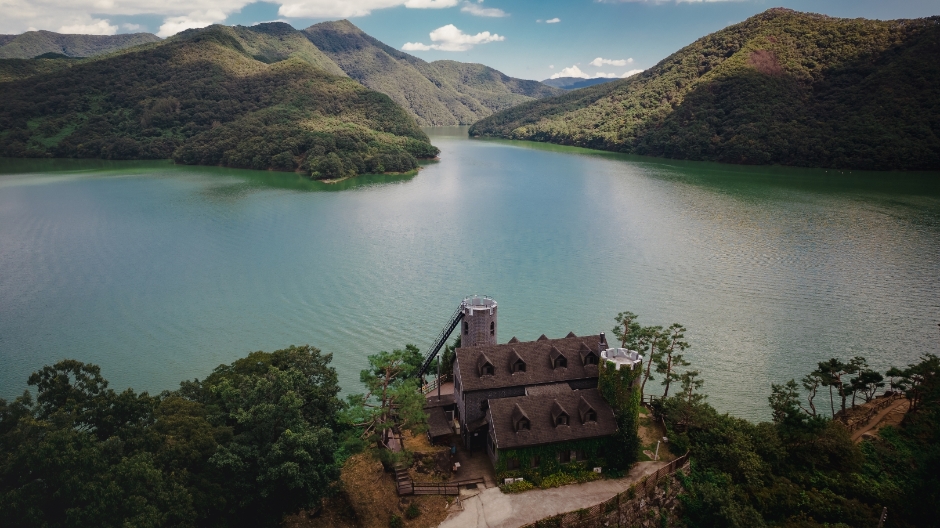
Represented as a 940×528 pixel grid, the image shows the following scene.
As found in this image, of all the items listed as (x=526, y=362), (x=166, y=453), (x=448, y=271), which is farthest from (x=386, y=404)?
(x=448, y=271)

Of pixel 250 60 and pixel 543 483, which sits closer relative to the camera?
pixel 543 483

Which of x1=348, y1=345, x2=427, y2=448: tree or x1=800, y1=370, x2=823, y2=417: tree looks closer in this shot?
x1=348, y1=345, x2=427, y2=448: tree

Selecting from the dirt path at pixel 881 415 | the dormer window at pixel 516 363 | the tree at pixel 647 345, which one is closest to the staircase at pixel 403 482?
the dormer window at pixel 516 363

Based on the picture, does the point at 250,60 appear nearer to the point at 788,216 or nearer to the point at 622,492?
the point at 788,216

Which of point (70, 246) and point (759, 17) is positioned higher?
point (759, 17)

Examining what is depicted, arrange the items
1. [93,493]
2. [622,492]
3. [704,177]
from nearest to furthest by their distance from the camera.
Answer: [93,493], [622,492], [704,177]

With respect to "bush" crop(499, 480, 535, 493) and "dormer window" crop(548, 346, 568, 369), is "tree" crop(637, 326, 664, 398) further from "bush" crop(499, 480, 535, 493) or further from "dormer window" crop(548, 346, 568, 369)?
"bush" crop(499, 480, 535, 493)

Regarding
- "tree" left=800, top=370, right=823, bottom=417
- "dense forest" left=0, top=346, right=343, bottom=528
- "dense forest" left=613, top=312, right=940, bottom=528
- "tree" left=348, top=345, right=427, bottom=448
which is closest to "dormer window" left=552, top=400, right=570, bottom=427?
"dense forest" left=613, top=312, right=940, bottom=528

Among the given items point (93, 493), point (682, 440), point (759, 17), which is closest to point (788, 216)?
point (682, 440)
